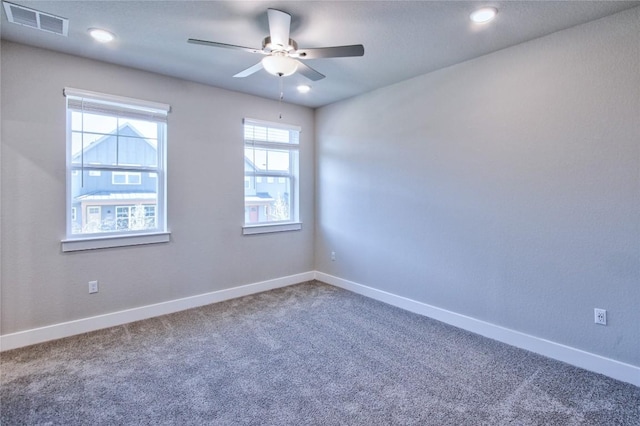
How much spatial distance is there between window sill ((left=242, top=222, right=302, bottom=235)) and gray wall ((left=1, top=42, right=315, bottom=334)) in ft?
0.27

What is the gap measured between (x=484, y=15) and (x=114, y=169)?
354cm

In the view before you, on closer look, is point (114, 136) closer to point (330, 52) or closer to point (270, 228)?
point (270, 228)

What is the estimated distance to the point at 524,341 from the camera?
2.82 meters

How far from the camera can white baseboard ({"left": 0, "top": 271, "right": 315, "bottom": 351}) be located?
285cm

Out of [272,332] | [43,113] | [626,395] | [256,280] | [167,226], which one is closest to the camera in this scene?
[626,395]

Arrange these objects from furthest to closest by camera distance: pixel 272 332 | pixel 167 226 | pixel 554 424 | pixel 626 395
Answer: pixel 167 226 < pixel 272 332 < pixel 626 395 < pixel 554 424

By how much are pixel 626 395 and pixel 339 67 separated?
3449 millimetres

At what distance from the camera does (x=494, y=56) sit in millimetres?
2938

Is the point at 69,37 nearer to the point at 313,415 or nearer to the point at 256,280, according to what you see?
the point at 256,280

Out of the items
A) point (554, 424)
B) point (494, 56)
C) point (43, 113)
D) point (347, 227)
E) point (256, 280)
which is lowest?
point (554, 424)

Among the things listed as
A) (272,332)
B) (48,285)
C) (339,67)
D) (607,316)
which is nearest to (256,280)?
(272,332)

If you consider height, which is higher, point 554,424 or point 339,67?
point 339,67

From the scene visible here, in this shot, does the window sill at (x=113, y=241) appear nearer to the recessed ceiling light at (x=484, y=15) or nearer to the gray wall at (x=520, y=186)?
the gray wall at (x=520, y=186)

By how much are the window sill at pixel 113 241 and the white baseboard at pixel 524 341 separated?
8.46ft
